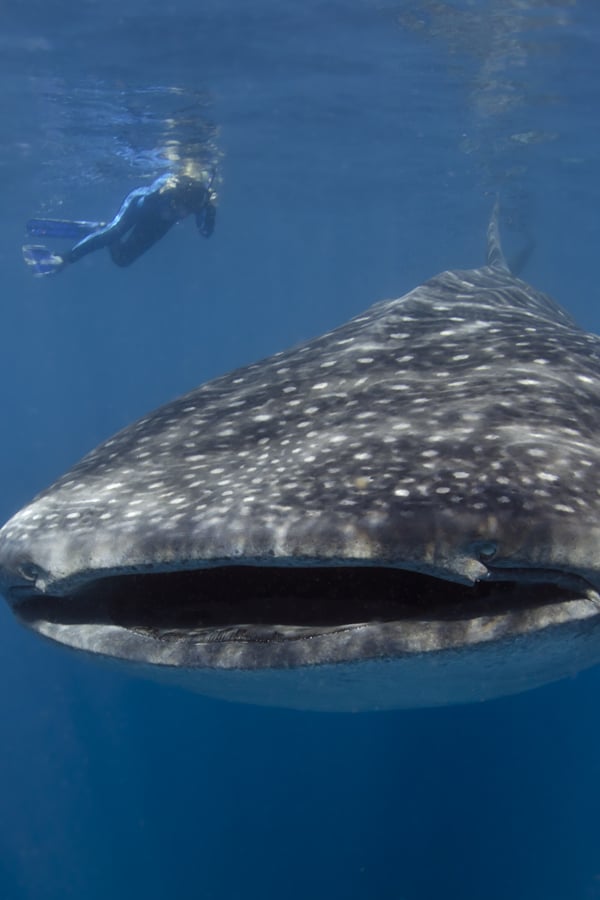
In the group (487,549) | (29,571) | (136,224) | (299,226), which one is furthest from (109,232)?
(299,226)

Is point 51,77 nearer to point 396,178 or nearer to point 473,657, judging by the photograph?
point 396,178

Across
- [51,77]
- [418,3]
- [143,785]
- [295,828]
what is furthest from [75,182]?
[295,828]

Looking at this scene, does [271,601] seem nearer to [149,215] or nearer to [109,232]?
[109,232]

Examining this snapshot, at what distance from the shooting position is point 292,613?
264cm

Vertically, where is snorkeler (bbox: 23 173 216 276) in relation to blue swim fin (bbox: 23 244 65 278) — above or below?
above

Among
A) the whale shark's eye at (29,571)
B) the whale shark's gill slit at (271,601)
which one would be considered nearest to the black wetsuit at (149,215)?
the whale shark's gill slit at (271,601)

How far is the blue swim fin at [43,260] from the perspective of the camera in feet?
62.6

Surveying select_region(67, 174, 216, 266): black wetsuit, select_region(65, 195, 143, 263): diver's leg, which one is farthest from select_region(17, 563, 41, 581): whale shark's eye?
select_region(65, 195, 143, 263): diver's leg

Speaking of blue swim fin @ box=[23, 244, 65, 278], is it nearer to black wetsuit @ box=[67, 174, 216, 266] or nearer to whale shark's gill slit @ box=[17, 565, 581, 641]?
black wetsuit @ box=[67, 174, 216, 266]

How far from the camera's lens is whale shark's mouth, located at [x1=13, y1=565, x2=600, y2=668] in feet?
7.48

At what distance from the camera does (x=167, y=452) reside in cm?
339

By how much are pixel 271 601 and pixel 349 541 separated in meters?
0.65

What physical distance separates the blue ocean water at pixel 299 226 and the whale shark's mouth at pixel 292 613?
423 millimetres

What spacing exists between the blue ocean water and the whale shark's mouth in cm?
42
